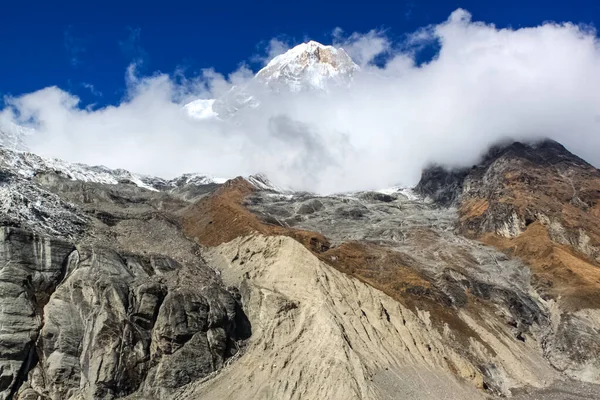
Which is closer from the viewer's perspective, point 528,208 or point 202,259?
point 202,259

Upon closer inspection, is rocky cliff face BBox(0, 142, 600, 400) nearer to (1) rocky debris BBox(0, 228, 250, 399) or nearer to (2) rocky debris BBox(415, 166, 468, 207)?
(1) rocky debris BBox(0, 228, 250, 399)

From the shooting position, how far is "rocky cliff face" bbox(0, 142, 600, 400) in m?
39.0

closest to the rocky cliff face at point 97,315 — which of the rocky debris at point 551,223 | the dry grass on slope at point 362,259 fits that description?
the dry grass on slope at point 362,259

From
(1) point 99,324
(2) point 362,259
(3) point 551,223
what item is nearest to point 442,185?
(3) point 551,223

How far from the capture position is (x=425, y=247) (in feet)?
297

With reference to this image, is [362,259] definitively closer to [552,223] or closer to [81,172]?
[552,223]

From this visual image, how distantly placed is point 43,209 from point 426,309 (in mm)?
39919

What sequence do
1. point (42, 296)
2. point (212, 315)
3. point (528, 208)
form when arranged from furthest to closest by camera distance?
point (528, 208), point (212, 315), point (42, 296)

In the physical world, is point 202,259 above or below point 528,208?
below

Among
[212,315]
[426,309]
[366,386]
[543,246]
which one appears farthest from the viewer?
[543,246]

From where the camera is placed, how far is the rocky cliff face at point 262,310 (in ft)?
128

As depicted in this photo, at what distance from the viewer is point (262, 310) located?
48.3 m

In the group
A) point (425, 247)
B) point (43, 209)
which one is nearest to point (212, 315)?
point (43, 209)

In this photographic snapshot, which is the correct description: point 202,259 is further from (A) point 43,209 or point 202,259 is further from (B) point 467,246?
(B) point 467,246
